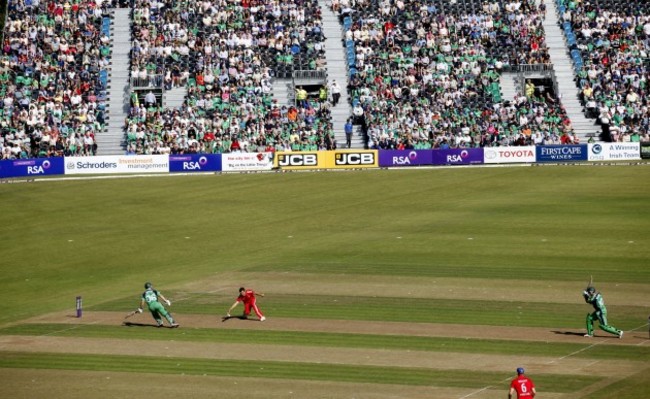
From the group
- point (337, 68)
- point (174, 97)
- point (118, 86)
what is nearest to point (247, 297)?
point (174, 97)

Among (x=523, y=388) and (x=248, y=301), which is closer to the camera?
(x=523, y=388)

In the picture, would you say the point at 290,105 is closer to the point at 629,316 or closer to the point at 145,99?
the point at 145,99

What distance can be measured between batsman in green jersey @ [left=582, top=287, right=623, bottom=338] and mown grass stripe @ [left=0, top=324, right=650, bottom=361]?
72 cm

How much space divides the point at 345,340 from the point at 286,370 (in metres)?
3.85

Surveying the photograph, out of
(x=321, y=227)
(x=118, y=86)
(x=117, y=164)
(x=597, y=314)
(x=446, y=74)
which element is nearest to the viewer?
(x=597, y=314)

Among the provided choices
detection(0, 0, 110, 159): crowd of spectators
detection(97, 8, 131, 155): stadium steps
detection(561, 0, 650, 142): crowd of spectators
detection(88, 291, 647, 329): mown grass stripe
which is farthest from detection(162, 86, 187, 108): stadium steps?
detection(88, 291, 647, 329): mown grass stripe

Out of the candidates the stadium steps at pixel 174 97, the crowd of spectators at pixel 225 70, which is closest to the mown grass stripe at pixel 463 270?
the crowd of spectators at pixel 225 70

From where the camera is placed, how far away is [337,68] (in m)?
91.7

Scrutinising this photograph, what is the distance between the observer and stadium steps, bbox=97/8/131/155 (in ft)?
275

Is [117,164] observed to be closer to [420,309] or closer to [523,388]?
[420,309]

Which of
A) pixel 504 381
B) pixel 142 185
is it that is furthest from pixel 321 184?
pixel 504 381

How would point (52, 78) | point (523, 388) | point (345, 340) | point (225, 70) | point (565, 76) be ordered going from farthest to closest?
1. point (565, 76)
2. point (225, 70)
3. point (52, 78)
4. point (345, 340)
5. point (523, 388)

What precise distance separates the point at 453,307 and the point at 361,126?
46301mm

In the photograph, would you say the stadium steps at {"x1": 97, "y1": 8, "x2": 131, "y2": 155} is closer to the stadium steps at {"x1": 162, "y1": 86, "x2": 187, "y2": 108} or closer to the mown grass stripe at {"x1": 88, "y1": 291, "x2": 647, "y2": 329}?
the stadium steps at {"x1": 162, "y1": 86, "x2": 187, "y2": 108}
